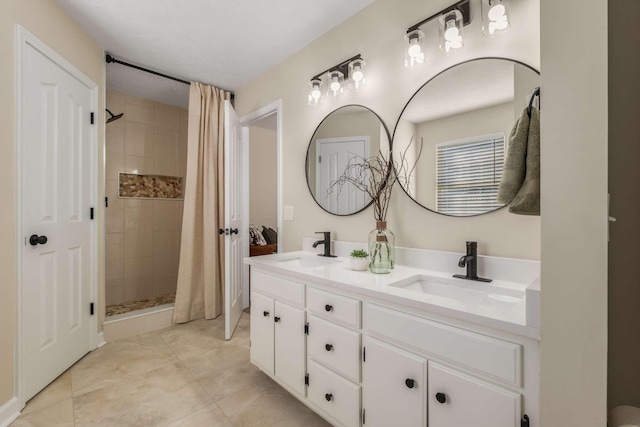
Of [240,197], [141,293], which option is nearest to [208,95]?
[240,197]

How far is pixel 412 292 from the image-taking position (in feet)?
3.66

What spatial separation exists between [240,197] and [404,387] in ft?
7.86

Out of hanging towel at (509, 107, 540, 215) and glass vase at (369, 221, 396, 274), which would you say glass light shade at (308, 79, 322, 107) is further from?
hanging towel at (509, 107, 540, 215)

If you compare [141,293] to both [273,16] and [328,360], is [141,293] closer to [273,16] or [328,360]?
[328,360]

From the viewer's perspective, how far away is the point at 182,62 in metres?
2.63

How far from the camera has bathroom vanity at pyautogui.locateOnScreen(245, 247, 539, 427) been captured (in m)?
0.86

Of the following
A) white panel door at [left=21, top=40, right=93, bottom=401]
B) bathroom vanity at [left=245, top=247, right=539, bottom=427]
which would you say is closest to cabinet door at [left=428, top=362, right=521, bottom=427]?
bathroom vanity at [left=245, top=247, right=539, bottom=427]

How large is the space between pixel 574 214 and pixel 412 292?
588mm

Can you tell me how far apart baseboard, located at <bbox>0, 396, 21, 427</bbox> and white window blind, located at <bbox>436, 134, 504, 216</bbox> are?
252 cm

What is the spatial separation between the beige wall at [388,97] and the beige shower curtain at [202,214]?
62 centimetres

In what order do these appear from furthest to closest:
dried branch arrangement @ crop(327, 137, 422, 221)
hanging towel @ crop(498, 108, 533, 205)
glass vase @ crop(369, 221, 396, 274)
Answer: dried branch arrangement @ crop(327, 137, 422, 221) < glass vase @ crop(369, 221, 396, 274) < hanging towel @ crop(498, 108, 533, 205)

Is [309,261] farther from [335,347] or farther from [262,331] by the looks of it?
[335,347]

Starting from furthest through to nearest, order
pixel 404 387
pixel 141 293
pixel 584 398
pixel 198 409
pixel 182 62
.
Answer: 1. pixel 141 293
2. pixel 182 62
3. pixel 198 409
4. pixel 404 387
5. pixel 584 398

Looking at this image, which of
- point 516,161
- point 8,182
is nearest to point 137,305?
point 8,182
